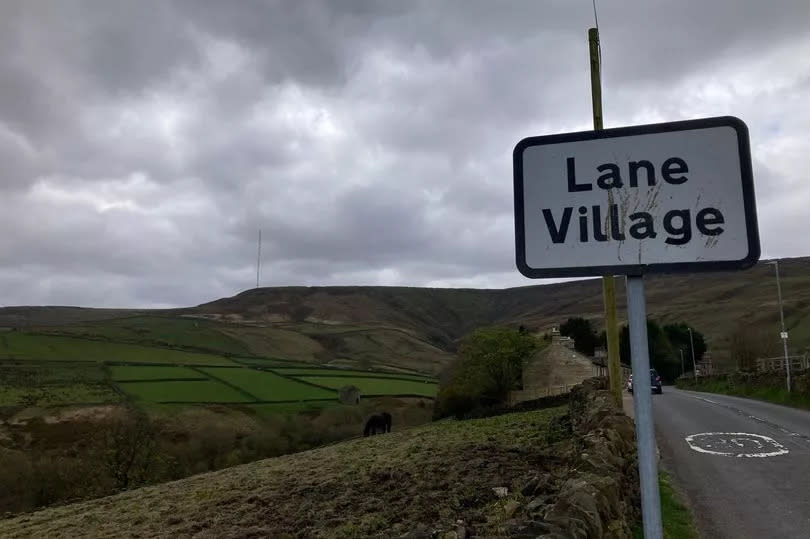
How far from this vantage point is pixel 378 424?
50.3m

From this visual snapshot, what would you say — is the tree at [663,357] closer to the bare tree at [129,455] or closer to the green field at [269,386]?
the green field at [269,386]

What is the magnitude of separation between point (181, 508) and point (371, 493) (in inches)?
232

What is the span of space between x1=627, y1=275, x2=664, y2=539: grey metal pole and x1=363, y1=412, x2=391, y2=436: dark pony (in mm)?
46943

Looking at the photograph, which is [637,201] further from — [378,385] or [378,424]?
[378,385]

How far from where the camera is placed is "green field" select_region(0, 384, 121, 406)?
49.1 metres

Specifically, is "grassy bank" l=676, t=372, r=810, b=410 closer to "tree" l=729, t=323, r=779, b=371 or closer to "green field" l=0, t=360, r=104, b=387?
"tree" l=729, t=323, r=779, b=371

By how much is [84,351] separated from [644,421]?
8058 centimetres

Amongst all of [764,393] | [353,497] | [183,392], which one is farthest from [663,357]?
[353,497]

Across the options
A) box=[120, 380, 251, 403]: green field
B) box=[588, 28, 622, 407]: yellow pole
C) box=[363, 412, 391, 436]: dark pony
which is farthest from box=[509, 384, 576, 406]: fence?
box=[588, 28, 622, 407]: yellow pole

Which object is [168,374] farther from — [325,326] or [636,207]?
[325,326]

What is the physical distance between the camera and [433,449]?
16500 millimetres

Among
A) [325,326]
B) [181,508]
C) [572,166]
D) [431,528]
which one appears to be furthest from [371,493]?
[325,326]

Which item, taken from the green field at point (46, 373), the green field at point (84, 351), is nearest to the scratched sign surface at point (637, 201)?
the green field at point (46, 373)

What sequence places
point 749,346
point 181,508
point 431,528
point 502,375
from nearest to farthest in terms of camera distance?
point 431,528
point 181,508
point 502,375
point 749,346
